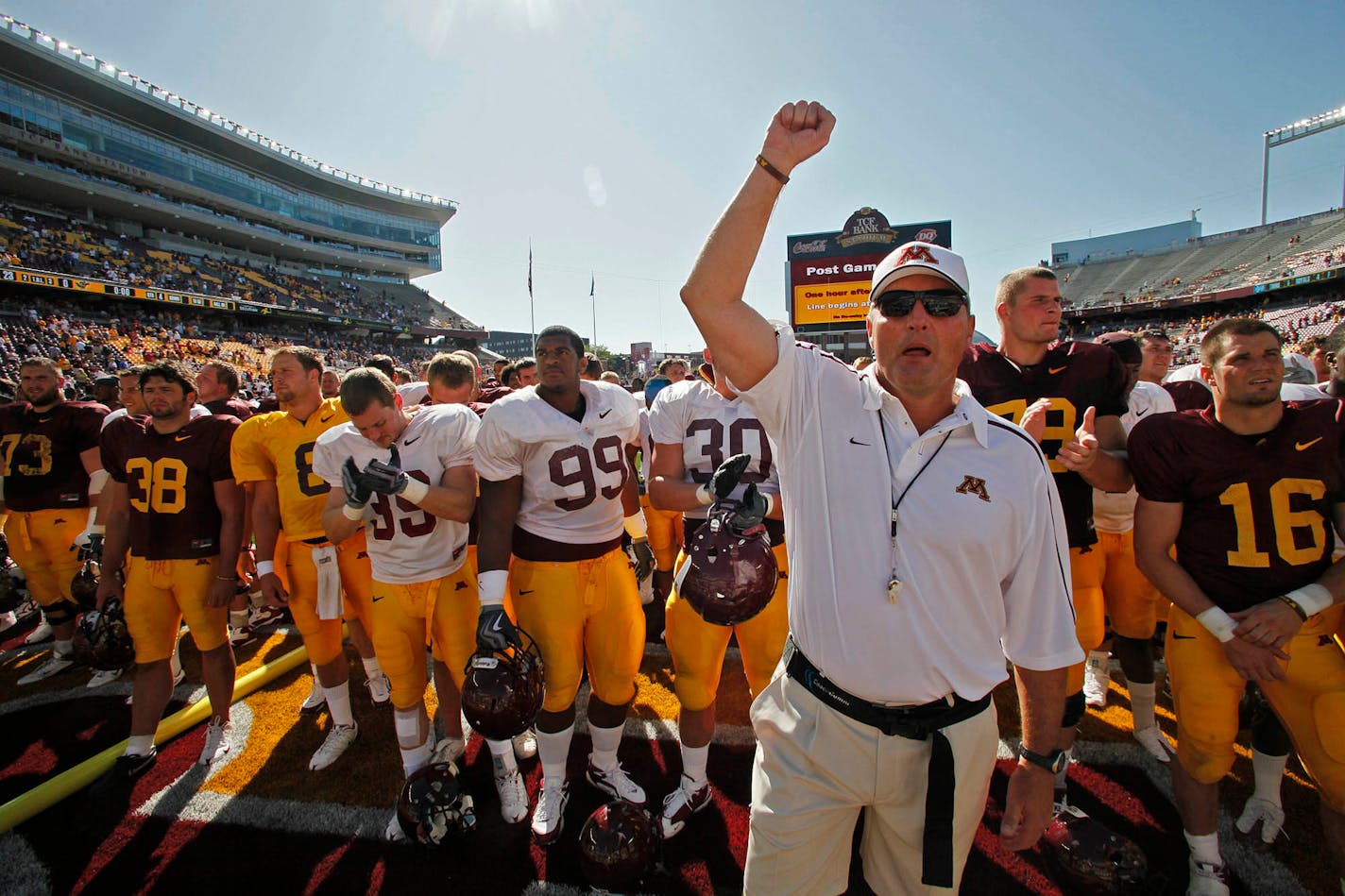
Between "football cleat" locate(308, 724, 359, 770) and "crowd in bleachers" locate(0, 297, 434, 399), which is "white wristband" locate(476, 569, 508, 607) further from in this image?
"crowd in bleachers" locate(0, 297, 434, 399)

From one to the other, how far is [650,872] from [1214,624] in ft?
8.56

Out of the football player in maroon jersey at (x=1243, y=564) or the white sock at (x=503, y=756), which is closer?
the football player in maroon jersey at (x=1243, y=564)

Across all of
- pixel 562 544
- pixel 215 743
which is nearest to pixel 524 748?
pixel 562 544

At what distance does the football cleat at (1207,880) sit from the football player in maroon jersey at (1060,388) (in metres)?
0.49

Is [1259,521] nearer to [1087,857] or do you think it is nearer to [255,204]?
[1087,857]

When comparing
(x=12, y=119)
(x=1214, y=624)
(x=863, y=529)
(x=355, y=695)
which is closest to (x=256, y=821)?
(x=355, y=695)

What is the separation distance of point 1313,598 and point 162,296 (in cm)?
3973

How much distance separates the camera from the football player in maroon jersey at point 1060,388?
2871mm

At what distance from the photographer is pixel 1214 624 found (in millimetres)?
2334

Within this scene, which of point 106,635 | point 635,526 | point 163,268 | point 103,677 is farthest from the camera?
point 163,268

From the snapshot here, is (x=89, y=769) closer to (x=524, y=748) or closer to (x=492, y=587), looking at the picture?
(x=524, y=748)

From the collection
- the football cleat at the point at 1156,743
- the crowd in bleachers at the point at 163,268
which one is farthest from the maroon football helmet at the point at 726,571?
the crowd in bleachers at the point at 163,268

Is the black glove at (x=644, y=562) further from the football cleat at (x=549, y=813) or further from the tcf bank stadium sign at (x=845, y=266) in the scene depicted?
the tcf bank stadium sign at (x=845, y=266)

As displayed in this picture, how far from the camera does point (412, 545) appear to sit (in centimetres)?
313
